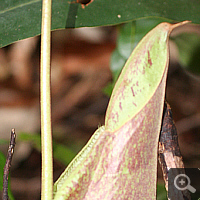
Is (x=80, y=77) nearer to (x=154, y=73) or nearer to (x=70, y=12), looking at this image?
(x=70, y=12)

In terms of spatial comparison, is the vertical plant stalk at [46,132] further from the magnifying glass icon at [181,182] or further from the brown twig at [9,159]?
the magnifying glass icon at [181,182]

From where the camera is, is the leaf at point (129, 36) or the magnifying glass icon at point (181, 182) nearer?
the magnifying glass icon at point (181, 182)

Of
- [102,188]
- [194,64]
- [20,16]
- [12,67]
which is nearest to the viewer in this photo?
[102,188]

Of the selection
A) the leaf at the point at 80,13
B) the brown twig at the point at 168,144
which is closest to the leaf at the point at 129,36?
the leaf at the point at 80,13

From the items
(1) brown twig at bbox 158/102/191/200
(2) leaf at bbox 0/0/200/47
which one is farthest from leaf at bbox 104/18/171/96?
(1) brown twig at bbox 158/102/191/200

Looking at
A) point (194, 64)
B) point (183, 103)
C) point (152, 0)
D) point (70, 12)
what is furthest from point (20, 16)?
point (183, 103)

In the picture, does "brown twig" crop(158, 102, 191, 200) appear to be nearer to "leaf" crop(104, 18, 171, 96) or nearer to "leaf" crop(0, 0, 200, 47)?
"leaf" crop(0, 0, 200, 47)
